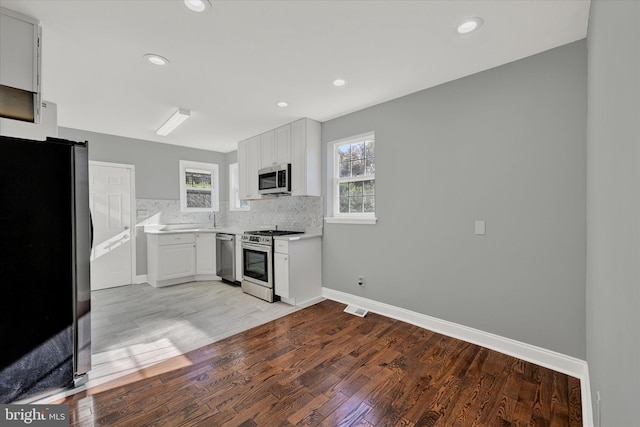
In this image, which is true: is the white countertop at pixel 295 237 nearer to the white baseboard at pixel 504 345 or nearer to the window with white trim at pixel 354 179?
the window with white trim at pixel 354 179

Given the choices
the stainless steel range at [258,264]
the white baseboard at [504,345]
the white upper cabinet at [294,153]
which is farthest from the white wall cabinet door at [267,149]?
the white baseboard at [504,345]

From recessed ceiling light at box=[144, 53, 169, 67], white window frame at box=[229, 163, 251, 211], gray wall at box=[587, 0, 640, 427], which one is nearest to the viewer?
gray wall at box=[587, 0, 640, 427]

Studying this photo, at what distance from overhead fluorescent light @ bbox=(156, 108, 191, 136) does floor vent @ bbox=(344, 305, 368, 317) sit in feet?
10.7

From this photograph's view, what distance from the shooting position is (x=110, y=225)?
14.9 feet

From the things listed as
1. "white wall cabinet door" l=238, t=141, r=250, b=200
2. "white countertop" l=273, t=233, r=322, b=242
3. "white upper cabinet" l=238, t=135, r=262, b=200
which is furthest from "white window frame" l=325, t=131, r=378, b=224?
"white wall cabinet door" l=238, t=141, r=250, b=200

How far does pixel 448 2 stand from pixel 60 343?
3439 millimetres

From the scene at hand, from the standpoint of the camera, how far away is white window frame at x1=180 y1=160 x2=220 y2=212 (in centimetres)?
543

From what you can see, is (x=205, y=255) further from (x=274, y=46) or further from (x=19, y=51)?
(x=274, y=46)

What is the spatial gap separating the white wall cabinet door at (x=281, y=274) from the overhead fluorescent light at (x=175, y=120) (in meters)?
2.21

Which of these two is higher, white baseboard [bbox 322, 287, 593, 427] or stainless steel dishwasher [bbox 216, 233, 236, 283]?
stainless steel dishwasher [bbox 216, 233, 236, 283]

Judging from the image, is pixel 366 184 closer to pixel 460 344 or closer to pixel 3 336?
pixel 460 344

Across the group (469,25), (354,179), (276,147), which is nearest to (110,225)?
(276,147)

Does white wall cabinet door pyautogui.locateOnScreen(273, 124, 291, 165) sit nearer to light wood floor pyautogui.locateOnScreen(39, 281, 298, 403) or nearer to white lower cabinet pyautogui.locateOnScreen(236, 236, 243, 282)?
white lower cabinet pyautogui.locateOnScreen(236, 236, 243, 282)

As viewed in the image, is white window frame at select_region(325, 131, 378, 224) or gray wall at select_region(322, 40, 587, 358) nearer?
gray wall at select_region(322, 40, 587, 358)
